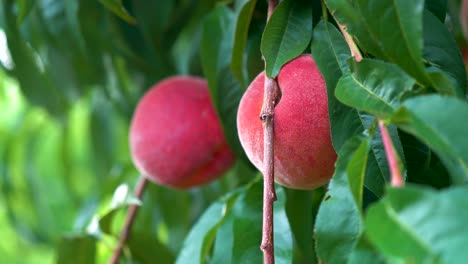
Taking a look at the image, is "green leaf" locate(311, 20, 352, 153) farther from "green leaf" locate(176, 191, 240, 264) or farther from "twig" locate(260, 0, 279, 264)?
"green leaf" locate(176, 191, 240, 264)

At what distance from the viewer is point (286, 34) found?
67 cm

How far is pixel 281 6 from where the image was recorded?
690 mm

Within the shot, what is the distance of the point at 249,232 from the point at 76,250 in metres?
0.48

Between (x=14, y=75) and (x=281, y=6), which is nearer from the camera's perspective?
(x=281, y=6)

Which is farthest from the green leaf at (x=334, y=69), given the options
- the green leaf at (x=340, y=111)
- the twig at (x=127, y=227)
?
the twig at (x=127, y=227)

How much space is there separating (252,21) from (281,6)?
145mm

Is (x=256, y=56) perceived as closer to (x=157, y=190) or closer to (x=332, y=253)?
(x=332, y=253)

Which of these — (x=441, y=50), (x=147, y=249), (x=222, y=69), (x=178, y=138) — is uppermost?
(x=441, y=50)

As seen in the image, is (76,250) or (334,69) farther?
(76,250)

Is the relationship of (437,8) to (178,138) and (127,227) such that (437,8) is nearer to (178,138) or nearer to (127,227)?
(178,138)

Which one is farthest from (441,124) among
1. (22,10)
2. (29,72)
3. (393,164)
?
(29,72)

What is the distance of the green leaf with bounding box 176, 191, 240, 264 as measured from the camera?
0.79 metres

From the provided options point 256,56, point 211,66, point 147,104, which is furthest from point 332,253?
point 147,104

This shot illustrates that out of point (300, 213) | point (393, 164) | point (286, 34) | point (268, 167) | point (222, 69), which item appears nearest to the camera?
point (393, 164)
